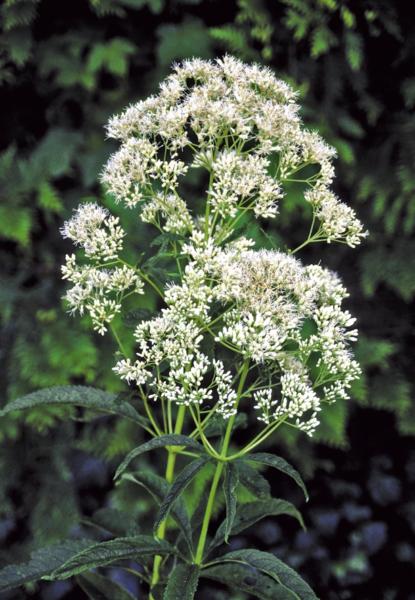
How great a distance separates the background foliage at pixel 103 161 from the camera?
2287mm

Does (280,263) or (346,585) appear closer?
(280,263)

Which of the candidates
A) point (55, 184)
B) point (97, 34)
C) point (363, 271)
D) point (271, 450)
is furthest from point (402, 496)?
point (97, 34)

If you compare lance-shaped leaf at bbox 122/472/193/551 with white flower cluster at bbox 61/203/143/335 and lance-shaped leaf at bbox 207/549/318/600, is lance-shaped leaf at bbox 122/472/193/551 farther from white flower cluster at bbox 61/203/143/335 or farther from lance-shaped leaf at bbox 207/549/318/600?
white flower cluster at bbox 61/203/143/335

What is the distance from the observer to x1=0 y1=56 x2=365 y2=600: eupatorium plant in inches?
42.6

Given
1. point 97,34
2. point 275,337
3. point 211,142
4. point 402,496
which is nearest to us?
point 275,337

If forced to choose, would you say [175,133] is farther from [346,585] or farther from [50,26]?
[346,585]

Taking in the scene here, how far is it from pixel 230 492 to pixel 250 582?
27 centimetres

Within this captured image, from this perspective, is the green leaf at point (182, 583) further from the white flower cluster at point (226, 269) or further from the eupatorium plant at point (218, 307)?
the white flower cluster at point (226, 269)

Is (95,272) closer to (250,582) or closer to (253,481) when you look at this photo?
(253,481)

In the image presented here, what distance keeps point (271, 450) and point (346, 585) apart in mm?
563

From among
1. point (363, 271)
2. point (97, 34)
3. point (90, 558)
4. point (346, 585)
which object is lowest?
point (90, 558)

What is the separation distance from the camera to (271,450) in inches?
101

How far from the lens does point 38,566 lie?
1.24 meters

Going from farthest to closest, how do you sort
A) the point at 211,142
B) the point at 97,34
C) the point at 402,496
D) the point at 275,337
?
1. the point at 402,496
2. the point at 97,34
3. the point at 211,142
4. the point at 275,337
